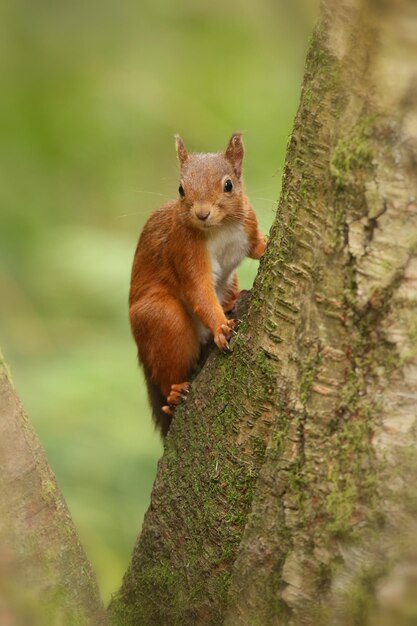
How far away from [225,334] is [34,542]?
978mm

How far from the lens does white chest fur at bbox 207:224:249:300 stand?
4020mm

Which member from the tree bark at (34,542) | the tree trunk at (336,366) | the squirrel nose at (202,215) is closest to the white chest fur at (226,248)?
the squirrel nose at (202,215)

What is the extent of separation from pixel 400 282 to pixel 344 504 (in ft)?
1.66

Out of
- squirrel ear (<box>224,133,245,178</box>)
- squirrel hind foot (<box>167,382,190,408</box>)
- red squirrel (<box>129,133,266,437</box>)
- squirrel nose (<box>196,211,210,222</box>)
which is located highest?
squirrel ear (<box>224,133,245,178</box>)

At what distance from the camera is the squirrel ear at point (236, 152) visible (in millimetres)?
3986

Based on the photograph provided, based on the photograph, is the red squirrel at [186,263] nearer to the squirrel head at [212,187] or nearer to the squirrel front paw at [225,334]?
the squirrel head at [212,187]

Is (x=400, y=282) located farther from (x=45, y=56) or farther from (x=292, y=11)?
(x=45, y=56)

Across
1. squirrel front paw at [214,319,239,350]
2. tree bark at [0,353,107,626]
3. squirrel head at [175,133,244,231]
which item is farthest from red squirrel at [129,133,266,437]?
tree bark at [0,353,107,626]

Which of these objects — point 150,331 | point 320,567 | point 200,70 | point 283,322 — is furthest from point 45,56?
point 320,567

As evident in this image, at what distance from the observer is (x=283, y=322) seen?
2479mm

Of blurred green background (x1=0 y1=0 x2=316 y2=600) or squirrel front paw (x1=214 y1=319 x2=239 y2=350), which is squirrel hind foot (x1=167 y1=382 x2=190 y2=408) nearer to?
squirrel front paw (x1=214 y1=319 x2=239 y2=350)

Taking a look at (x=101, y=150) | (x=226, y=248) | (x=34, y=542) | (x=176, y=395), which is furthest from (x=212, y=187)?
(x=101, y=150)

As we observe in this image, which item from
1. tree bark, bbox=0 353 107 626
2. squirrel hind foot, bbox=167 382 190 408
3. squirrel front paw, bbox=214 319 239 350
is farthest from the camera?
squirrel hind foot, bbox=167 382 190 408

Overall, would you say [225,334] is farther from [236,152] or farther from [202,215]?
[236,152]
